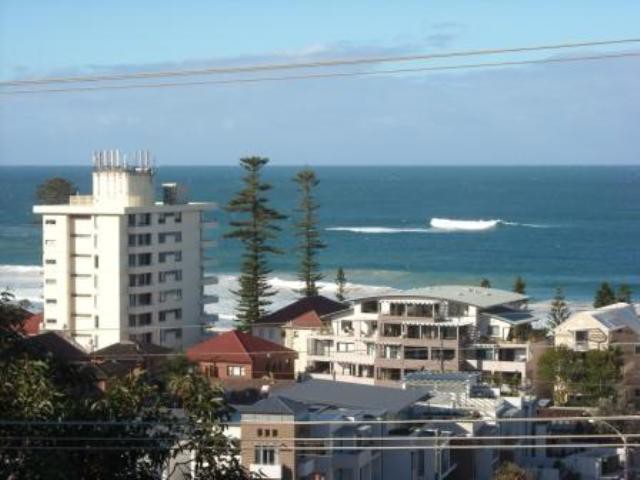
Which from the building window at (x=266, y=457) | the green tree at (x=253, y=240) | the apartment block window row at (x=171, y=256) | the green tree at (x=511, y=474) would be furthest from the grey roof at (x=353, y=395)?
the green tree at (x=253, y=240)

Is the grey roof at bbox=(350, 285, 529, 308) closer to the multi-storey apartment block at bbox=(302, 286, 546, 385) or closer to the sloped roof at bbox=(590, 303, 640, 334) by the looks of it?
the multi-storey apartment block at bbox=(302, 286, 546, 385)

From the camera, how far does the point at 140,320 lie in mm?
25203

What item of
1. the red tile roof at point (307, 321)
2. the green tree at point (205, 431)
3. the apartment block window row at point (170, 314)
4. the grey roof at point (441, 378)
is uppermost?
the apartment block window row at point (170, 314)

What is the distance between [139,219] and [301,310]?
11.4 ft

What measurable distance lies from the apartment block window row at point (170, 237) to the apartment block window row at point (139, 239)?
0.40m

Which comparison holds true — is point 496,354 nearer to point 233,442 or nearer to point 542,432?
point 542,432

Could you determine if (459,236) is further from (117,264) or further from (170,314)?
(117,264)

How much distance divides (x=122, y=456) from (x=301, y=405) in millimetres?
6740

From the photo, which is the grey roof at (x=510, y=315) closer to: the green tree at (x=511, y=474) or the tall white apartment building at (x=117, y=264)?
the tall white apartment building at (x=117, y=264)

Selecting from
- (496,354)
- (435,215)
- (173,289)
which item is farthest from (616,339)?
(435,215)

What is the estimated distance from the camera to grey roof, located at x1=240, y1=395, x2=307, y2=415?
1198 centimetres

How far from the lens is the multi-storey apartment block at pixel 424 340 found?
69.0 ft

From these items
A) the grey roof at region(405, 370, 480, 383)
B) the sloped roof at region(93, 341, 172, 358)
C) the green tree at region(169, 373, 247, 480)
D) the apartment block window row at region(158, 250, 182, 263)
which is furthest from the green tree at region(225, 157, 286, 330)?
the green tree at region(169, 373, 247, 480)

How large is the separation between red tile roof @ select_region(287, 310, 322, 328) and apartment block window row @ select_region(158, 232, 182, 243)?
3.14m
